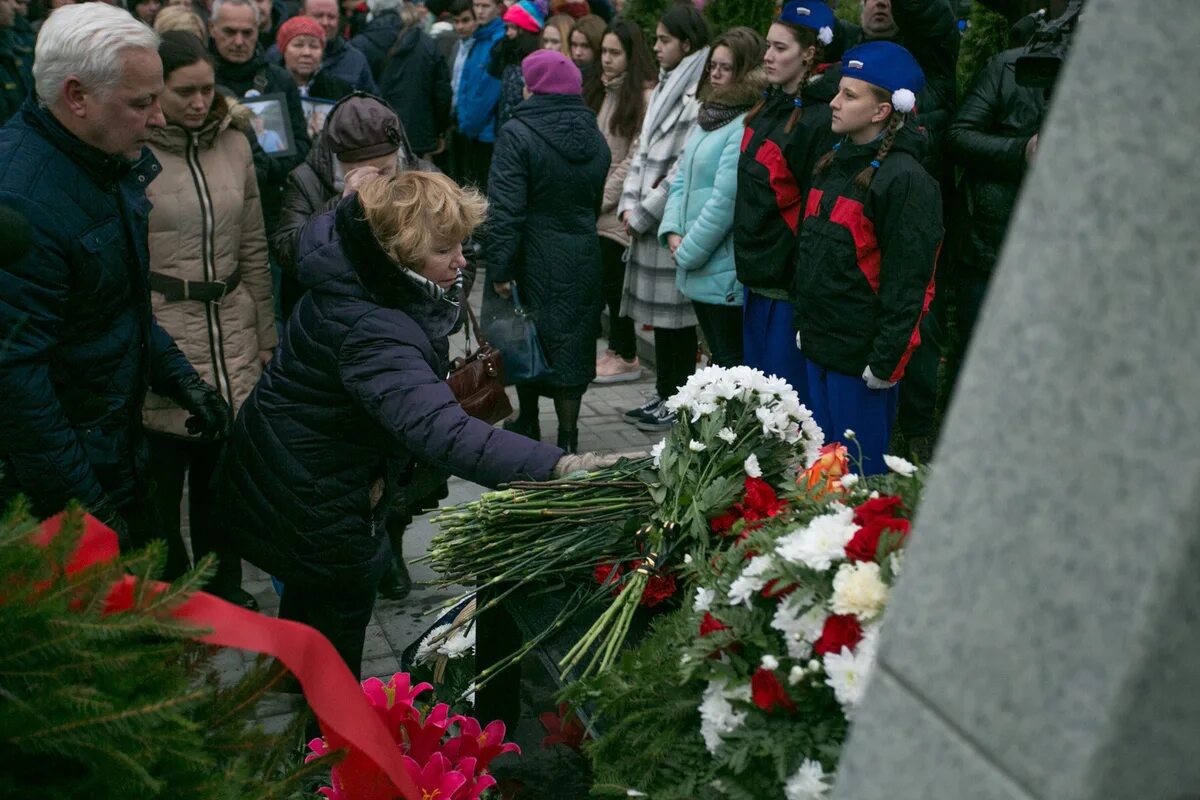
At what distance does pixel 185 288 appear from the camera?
4.39 m

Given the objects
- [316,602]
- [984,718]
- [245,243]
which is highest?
[984,718]

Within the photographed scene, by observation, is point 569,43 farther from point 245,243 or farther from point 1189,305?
point 1189,305

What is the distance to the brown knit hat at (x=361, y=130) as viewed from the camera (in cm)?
484

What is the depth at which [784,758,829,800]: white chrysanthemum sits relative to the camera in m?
1.63

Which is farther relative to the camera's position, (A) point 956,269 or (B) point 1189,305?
(A) point 956,269

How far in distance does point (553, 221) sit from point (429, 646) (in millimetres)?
3169

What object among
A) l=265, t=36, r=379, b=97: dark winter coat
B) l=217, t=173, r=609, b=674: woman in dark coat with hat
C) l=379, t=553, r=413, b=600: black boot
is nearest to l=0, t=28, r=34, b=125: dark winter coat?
l=265, t=36, r=379, b=97: dark winter coat

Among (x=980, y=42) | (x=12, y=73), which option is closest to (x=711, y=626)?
(x=980, y=42)

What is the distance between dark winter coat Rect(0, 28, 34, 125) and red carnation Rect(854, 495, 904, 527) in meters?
5.90

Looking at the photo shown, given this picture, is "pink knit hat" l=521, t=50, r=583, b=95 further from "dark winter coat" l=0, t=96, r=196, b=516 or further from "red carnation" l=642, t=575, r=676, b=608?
"red carnation" l=642, t=575, r=676, b=608

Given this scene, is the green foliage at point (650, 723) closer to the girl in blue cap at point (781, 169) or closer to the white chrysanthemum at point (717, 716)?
the white chrysanthemum at point (717, 716)

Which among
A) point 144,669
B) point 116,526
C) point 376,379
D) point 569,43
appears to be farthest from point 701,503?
point 569,43

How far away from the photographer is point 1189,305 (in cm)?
90

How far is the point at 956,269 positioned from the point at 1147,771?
200 inches
